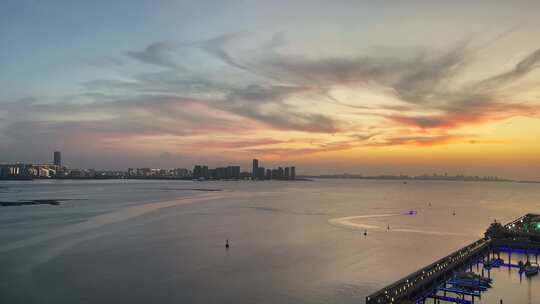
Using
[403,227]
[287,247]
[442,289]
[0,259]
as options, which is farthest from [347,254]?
[0,259]

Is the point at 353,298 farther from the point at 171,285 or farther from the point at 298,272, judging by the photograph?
the point at 171,285

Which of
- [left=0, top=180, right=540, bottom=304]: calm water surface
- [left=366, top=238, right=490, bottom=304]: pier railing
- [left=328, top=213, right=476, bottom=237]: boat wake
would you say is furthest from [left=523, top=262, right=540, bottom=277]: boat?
[left=328, top=213, right=476, bottom=237]: boat wake

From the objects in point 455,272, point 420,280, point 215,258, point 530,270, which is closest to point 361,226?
point 530,270

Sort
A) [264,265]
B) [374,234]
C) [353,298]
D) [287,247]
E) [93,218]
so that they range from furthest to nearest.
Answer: [93,218]
[374,234]
[287,247]
[264,265]
[353,298]

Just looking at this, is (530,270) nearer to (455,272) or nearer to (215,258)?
(455,272)

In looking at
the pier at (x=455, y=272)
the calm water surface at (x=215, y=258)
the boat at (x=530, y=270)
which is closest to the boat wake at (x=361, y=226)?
the calm water surface at (x=215, y=258)

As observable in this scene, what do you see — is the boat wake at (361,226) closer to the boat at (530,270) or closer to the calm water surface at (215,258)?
the calm water surface at (215,258)

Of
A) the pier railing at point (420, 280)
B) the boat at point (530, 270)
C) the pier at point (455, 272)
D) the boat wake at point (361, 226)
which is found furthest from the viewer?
the boat wake at point (361, 226)

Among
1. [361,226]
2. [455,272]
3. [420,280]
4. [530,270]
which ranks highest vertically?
[420,280]
